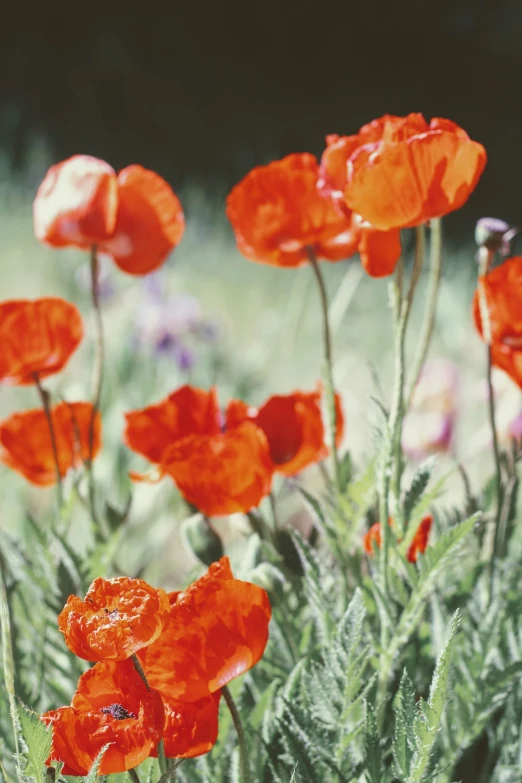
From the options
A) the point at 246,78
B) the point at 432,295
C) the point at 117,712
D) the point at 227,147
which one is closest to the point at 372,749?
the point at 117,712

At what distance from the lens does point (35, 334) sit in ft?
2.03

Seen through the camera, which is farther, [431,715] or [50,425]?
[50,425]

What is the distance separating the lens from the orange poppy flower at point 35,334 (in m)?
0.61

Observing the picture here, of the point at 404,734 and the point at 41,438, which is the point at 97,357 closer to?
the point at 41,438

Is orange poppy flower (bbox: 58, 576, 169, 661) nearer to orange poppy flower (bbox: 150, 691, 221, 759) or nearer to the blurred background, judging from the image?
orange poppy flower (bbox: 150, 691, 221, 759)

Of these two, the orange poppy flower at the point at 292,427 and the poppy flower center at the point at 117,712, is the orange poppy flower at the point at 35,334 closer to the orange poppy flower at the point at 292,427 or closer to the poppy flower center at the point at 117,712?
the orange poppy flower at the point at 292,427

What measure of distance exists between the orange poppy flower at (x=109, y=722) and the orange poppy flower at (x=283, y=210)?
30 cm

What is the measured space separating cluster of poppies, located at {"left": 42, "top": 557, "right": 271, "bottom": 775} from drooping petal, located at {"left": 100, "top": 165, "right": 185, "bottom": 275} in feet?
1.05

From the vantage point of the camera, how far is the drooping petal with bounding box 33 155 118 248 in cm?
62

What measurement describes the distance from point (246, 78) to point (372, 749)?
5097 millimetres

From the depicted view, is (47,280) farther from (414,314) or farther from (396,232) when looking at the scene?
(396,232)

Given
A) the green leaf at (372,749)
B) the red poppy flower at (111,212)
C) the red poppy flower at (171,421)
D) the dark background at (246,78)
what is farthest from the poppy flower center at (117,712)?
the dark background at (246,78)

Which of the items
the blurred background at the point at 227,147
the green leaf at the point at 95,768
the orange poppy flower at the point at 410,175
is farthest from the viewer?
the blurred background at the point at 227,147

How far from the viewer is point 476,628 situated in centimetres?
61
